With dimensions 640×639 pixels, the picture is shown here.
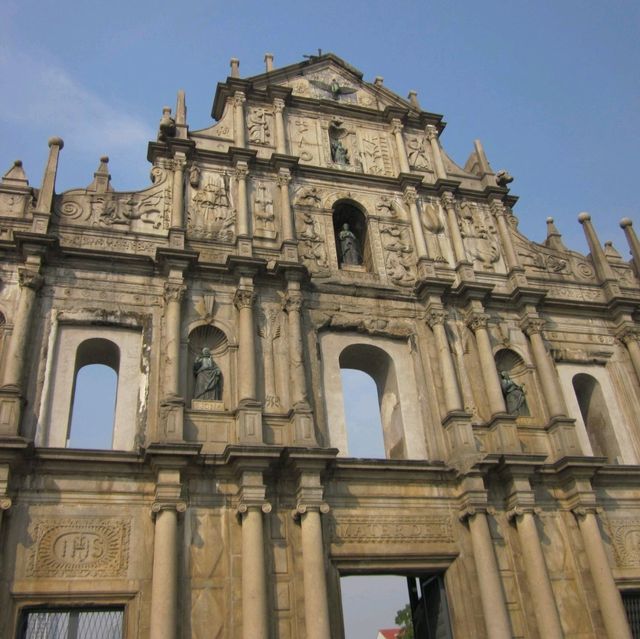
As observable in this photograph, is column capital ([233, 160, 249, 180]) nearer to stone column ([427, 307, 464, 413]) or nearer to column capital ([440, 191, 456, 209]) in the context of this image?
column capital ([440, 191, 456, 209])

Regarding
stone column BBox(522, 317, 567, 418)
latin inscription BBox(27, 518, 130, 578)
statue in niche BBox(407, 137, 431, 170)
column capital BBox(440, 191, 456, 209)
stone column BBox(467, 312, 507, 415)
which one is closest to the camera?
latin inscription BBox(27, 518, 130, 578)

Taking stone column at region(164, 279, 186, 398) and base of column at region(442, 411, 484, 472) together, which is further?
base of column at region(442, 411, 484, 472)

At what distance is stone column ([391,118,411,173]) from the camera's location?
1598 cm

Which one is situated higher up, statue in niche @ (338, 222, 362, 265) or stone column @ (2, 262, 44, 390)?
statue in niche @ (338, 222, 362, 265)

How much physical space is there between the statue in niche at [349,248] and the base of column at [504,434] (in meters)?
4.37

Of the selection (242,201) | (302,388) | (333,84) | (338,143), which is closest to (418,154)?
(338,143)

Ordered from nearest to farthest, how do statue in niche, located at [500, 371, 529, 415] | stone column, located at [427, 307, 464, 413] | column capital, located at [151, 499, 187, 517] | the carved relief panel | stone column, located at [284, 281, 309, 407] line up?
column capital, located at [151, 499, 187, 517], stone column, located at [284, 281, 309, 407], stone column, located at [427, 307, 464, 413], the carved relief panel, statue in niche, located at [500, 371, 529, 415]

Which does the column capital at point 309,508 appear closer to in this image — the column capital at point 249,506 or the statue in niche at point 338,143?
the column capital at point 249,506

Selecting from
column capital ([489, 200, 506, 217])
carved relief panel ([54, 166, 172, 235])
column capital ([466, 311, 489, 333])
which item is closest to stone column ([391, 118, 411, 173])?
column capital ([489, 200, 506, 217])

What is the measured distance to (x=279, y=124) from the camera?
15.5 m

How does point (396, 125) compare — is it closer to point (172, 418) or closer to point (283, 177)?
point (283, 177)

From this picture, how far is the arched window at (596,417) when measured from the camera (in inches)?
549

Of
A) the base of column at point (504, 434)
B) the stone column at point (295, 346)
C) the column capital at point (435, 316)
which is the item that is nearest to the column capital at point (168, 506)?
the stone column at point (295, 346)

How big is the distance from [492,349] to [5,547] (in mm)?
9022
